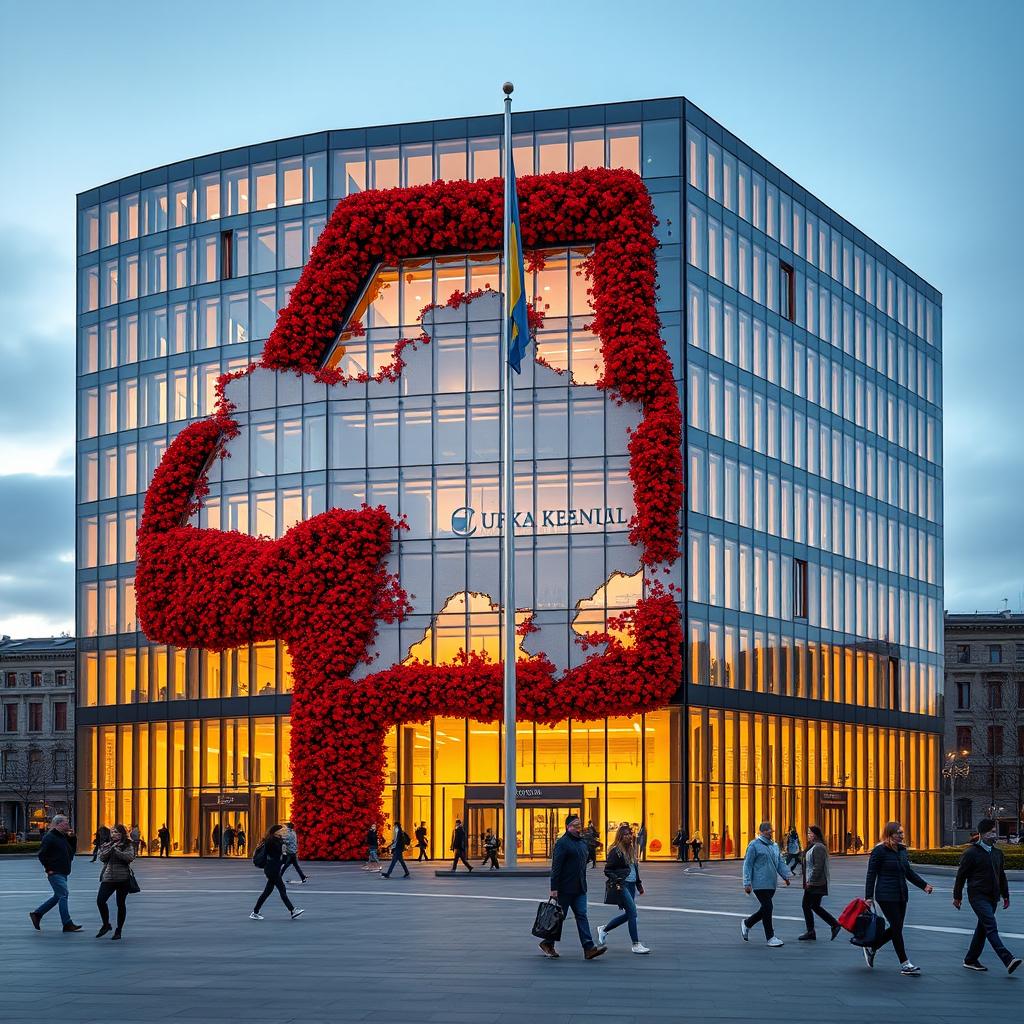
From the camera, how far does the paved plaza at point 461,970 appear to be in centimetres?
1689

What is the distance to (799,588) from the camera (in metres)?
69.9

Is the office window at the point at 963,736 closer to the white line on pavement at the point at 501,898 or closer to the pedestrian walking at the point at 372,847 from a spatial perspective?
the pedestrian walking at the point at 372,847

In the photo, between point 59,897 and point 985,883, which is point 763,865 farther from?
point 59,897

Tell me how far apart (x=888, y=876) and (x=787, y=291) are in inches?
2074

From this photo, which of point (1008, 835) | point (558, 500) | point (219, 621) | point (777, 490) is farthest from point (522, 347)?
point (1008, 835)

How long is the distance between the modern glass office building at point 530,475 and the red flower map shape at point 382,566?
103 cm

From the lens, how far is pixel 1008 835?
118750mm

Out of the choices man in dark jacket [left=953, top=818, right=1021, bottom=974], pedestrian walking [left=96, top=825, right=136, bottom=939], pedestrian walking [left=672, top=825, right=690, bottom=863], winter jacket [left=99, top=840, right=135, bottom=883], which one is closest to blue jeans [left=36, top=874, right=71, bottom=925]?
pedestrian walking [left=96, top=825, right=136, bottom=939]

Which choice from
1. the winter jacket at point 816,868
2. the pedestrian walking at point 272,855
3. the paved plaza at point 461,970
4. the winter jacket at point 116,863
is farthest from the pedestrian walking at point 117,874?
the winter jacket at point 816,868

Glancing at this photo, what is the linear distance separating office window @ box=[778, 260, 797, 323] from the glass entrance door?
30.8m

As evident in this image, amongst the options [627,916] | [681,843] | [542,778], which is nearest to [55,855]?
[627,916]

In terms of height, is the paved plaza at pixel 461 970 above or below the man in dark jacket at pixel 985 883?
below

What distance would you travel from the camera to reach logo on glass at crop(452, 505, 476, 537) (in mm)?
60625

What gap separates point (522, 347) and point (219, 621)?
74.4 feet
